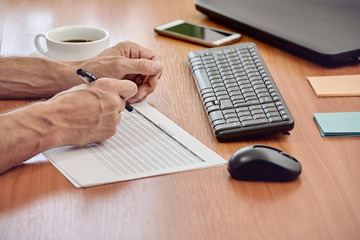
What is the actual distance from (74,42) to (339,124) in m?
0.67

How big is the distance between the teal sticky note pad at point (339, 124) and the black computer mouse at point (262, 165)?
0.57 ft

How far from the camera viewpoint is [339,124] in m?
0.93

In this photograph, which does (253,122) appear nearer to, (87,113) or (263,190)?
(263,190)

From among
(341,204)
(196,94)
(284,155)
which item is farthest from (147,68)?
(341,204)

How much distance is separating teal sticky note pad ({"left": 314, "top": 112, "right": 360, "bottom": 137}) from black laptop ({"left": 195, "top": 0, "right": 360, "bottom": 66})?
0.26 meters

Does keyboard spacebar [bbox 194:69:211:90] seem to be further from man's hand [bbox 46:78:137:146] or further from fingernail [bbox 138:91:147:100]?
man's hand [bbox 46:78:137:146]

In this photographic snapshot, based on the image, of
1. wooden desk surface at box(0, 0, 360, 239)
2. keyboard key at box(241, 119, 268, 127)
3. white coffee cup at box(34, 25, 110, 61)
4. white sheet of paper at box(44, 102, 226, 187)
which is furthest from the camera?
white coffee cup at box(34, 25, 110, 61)

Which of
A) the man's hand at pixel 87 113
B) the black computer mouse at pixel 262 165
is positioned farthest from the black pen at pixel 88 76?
the black computer mouse at pixel 262 165

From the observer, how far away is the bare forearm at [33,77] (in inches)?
40.8

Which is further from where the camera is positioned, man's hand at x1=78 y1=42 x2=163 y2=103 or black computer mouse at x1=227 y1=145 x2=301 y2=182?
man's hand at x1=78 y1=42 x2=163 y2=103

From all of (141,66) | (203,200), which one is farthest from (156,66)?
(203,200)

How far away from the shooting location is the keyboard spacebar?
3.43ft

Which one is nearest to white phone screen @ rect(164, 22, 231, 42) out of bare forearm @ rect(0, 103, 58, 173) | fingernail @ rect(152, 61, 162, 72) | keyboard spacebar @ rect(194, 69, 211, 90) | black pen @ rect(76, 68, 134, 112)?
keyboard spacebar @ rect(194, 69, 211, 90)

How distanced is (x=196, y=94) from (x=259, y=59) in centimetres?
19
